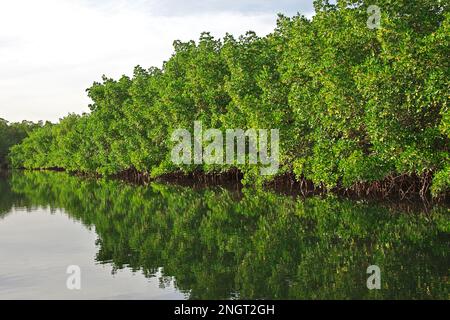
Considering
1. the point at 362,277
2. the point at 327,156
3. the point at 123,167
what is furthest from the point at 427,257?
the point at 123,167

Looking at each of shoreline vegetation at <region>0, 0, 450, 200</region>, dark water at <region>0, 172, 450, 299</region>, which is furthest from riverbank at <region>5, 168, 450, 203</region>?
dark water at <region>0, 172, 450, 299</region>

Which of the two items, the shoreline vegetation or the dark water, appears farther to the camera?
the shoreline vegetation

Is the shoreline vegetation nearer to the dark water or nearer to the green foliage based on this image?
the dark water

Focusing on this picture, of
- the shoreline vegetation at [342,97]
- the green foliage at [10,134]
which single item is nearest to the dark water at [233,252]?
the shoreline vegetation at [342,97]

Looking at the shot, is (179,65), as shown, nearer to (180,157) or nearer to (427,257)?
(180,157)

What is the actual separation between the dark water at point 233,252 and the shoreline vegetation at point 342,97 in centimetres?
252

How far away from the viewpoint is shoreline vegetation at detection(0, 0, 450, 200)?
803 inches

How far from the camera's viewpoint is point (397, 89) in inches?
798

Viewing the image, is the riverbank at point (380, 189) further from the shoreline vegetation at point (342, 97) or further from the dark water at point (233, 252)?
the dark water at point (233, 252)

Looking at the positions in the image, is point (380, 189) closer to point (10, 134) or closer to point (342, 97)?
point (342, 97)

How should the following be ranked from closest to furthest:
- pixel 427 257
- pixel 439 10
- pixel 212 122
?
pixel 427 257 < pixel 439 10 < pixel 212 122

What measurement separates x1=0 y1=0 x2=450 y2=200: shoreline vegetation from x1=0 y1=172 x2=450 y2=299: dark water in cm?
252

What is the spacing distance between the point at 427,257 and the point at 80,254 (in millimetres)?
9887

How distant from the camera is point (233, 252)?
14312 mm
